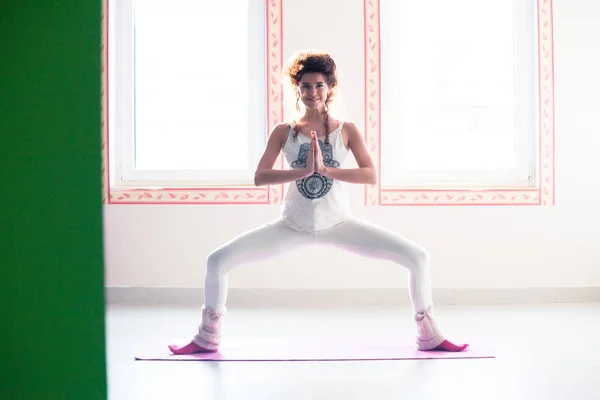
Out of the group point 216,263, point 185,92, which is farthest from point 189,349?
point 185,92

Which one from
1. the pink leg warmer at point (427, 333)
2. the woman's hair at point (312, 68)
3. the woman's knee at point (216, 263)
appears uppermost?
the woman's hair at point (312, 68)

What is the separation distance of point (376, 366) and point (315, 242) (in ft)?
1.79

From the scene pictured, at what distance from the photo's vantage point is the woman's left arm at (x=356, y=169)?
2791 millimetres

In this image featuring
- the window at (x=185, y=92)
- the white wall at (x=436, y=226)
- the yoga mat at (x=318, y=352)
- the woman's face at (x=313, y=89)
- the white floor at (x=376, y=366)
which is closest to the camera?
the white floor at (x=376, y=366)

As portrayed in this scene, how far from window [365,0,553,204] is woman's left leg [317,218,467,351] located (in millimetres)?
1555

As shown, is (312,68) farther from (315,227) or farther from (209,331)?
(209,331)

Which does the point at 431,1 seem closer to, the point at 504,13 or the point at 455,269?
the point at 504,13

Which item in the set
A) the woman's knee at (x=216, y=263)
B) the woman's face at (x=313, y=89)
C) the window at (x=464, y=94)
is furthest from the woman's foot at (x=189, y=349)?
the window at (x=464, y=94)

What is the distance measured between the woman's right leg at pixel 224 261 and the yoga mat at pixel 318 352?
6 cm

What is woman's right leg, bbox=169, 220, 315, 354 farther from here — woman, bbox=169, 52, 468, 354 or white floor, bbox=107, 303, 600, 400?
white floor, bbox=107, 303, 600, 400

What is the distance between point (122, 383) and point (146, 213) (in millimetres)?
2128

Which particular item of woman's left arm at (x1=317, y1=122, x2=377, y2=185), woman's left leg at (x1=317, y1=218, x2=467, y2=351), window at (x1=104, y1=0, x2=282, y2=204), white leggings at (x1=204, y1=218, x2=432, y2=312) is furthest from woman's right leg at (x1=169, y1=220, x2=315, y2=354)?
window at (x1=104, y1=0, x2=282, y2=204)

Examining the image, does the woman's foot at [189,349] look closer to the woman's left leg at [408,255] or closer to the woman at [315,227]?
the woman at [315,227]

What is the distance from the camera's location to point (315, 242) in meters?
2.85
